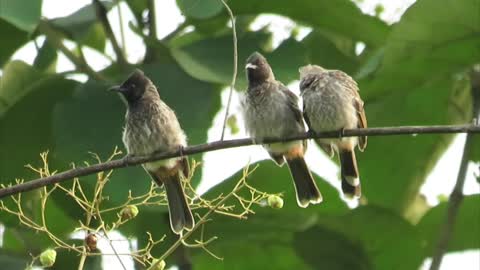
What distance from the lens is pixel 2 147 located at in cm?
746

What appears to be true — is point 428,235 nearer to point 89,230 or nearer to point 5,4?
point 5,4

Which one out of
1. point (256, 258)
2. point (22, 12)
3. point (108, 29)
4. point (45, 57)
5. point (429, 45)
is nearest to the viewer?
point (22, 12)

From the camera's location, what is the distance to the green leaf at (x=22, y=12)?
6445 mm

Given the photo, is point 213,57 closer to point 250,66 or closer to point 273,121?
point 250,66

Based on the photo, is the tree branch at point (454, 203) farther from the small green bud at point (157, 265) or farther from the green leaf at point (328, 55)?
the small green bud at point (157, 265)

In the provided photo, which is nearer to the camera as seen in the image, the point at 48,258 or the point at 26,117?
the point at 48,258

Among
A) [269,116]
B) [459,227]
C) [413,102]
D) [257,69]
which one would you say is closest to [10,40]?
[257,69]

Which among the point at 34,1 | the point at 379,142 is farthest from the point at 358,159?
the point at 34,1

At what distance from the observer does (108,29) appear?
765 cm

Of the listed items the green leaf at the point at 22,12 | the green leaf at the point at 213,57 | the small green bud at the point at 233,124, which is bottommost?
the small green bud at the point at 233,124

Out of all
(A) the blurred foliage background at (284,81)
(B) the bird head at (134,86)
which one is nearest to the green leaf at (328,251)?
(A) the blurred foliage background at (284,81)

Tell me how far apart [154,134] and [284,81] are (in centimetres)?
68

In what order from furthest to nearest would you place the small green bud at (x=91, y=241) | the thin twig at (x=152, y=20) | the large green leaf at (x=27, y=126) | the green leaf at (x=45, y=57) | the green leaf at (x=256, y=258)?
the green leaf at (x=256, y=258) < the green leaf at (x=45, y=57) < the thin twig at (x=152, y=20) < the large green leaf at (x=27, y=126) < the small green bud at (x=91, y=241)

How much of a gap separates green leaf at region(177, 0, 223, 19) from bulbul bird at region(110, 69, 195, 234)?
1.79ft
